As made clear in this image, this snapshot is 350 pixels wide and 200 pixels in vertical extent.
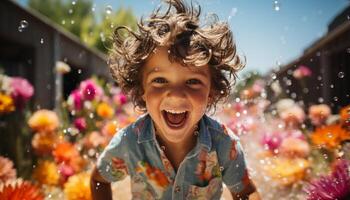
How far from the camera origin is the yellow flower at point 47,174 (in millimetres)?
1707

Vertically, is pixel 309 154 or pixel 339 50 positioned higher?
pixel 339 50

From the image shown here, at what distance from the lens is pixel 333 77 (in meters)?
4.34

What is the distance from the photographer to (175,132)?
1.17m

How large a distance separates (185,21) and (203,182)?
467mm

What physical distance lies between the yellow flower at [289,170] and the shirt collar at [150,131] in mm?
712

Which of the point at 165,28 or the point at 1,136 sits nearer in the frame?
the point at 165,28

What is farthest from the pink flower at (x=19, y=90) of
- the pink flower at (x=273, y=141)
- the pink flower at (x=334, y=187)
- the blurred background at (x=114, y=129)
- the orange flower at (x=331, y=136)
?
the pink flower at (x=334, y=187)

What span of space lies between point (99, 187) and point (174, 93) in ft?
1.38

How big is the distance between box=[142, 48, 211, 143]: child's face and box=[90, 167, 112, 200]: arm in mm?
284

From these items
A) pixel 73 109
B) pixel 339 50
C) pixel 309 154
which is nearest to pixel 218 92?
pixel 309 154

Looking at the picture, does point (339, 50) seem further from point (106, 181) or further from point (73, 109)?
point (106, 181)

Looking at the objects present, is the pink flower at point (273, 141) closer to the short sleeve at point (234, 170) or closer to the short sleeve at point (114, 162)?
the short sleeve at point (234, 170)

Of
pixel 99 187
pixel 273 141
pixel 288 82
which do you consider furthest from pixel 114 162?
pixel 288 82

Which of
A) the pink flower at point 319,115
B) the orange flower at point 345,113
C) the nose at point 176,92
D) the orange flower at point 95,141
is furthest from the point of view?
the pink flower at point 319,115
